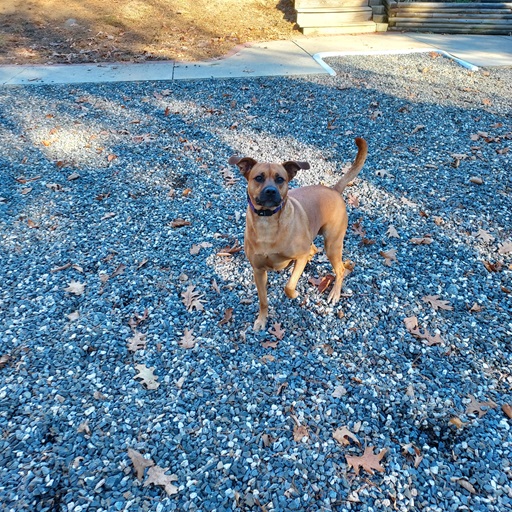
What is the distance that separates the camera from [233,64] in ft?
32.5

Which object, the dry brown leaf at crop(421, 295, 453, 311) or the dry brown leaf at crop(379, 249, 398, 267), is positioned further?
the dry brown leaf at crop(379, 249, 398, 267)

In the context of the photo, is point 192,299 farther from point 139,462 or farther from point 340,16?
point 340,16

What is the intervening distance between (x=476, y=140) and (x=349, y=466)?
585cm

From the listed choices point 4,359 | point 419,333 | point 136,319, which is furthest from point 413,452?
point 4,359

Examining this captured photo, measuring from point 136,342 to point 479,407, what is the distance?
8.59 ft

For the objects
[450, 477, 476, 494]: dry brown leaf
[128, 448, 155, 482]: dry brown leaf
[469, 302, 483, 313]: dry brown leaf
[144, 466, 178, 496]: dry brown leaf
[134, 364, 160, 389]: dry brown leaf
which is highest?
[469, 302, 483, 313]: dry brown leaf

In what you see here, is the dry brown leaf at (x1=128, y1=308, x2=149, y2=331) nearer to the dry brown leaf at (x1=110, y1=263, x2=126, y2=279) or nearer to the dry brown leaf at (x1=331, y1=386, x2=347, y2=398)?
the dry brown leaf at (x1=110, y1=263, x2=126, y2=279)

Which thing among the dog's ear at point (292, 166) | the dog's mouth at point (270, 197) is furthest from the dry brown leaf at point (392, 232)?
the dog's mouth at point (270, 197)

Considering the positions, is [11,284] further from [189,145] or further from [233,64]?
[233,64]

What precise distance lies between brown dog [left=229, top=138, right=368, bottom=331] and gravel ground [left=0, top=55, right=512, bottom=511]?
610mm

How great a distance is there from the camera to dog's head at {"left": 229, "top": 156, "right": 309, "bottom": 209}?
2840 millimetres

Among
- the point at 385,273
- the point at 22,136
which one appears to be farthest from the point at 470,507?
the point at 22,136

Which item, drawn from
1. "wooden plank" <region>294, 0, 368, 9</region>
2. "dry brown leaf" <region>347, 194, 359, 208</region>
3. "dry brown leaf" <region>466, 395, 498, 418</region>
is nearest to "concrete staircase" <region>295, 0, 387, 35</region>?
"wooden plank" <region>294, 0, 368, 9</region>

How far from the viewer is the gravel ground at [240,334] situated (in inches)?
98.8
